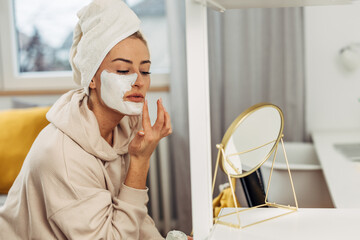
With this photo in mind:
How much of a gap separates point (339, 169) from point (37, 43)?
215 cm

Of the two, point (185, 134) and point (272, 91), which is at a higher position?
point (272, 91)

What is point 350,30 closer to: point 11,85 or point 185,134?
point 185,134

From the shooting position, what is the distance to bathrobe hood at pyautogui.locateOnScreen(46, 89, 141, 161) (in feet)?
3.29

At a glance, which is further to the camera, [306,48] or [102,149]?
[306,48]

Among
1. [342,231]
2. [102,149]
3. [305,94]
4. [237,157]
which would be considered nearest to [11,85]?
[305,94]

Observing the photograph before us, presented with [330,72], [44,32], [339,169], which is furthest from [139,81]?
[44,32]

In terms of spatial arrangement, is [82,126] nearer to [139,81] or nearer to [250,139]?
[139,81]

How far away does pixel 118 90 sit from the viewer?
3.38 ft

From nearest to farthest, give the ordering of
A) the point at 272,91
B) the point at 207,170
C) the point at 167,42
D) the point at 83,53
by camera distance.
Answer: the point at 207,170
the point at 83,53
the point at 272,91
the point at 167,42

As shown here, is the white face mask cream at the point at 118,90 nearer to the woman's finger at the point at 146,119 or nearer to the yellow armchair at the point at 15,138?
the woman's finger at the point at 146,119

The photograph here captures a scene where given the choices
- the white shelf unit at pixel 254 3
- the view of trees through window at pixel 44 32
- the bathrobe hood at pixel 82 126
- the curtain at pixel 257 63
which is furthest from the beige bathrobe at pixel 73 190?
the view of trees through window at pixel 44 32

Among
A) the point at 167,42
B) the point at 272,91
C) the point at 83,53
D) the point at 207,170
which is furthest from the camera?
the point at 167,42

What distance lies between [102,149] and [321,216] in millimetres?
512

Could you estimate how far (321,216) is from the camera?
0.91m
